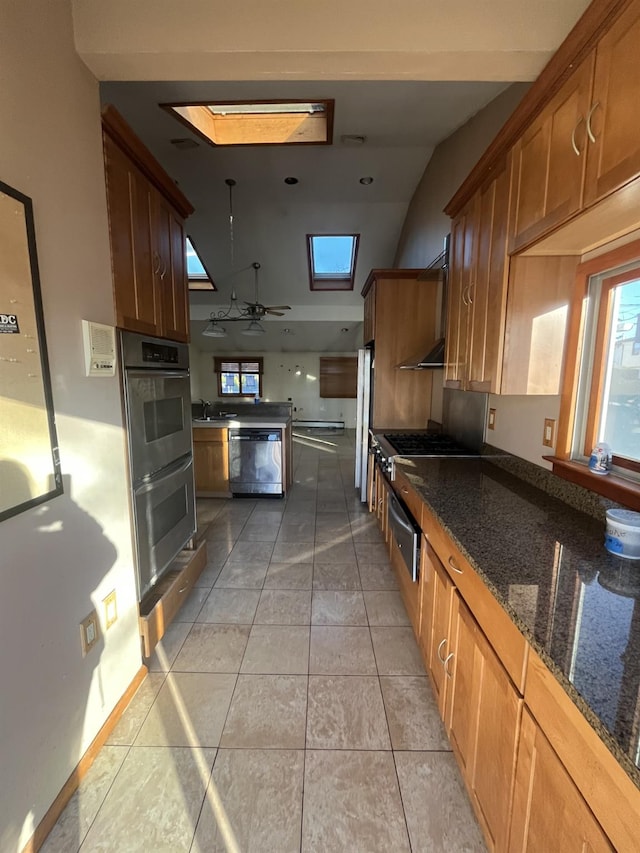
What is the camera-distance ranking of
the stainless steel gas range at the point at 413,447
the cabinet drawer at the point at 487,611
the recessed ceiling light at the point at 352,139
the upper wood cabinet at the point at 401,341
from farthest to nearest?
the upper wood cabinet at the point at 401,341 → the recessed ceiling light at the point at 352,139 → the stainless steel gas range at the point at 413,447 → the cabinet drawer at the point at 487,611

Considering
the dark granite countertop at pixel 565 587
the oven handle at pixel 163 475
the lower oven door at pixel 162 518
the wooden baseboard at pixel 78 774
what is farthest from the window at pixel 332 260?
the wooden baseboard at pixel 78 774

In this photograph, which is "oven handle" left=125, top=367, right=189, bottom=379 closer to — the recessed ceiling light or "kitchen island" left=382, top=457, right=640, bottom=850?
"kitchen island" left=382, top=457, right=640, bottom=850

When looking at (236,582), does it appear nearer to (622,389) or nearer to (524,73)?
(622,389)

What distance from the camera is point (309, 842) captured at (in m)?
1.16

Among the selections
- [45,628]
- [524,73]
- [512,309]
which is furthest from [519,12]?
[45,628]

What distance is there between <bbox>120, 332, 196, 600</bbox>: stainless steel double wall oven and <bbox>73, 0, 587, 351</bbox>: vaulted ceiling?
109 cm

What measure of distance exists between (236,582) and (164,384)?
1444 millimetres

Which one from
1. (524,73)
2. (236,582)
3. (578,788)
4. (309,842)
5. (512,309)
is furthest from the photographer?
(236,582)

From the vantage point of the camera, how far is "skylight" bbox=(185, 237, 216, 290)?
610 cm

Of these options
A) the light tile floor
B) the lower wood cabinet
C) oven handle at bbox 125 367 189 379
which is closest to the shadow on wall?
the light tile floor

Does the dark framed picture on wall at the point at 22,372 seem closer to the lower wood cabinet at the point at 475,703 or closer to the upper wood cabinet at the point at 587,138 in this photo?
the lower wood cabinet at the point at 475,703

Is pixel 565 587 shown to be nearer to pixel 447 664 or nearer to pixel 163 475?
pixel 447 664

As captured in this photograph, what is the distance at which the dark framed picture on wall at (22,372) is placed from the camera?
103cm

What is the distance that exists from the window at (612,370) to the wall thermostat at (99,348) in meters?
1.91
